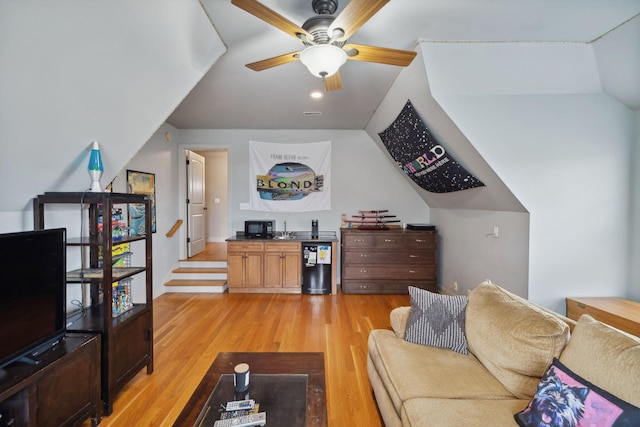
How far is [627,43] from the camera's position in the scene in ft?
6.59

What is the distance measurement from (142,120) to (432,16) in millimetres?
2262

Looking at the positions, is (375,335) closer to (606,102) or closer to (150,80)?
(150,80)

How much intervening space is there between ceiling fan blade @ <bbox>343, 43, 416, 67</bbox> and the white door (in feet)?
12.9

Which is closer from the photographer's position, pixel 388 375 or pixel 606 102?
pixel 388 375

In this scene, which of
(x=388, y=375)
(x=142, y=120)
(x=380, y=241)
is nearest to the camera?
(x=388, y=375)

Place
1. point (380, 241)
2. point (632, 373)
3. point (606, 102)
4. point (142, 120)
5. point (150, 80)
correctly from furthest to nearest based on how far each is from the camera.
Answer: point (380, 241), point (606, 102), point (142, 120), point (150, 80), point (632, 373)

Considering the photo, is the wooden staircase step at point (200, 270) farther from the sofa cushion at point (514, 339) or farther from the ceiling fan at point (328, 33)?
Result: the sofa cushion at point (514, 339)

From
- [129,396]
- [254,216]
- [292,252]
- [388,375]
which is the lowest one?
[129,396]

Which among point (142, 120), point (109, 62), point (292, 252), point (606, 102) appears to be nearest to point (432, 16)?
point (606, 102)

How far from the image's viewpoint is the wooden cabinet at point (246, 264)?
4270mm

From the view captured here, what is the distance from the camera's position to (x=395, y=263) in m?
4.24

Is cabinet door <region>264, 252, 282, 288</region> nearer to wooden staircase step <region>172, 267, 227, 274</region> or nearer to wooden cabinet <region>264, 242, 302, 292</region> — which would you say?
wooden cabinet <region>264, 242, 302, 292</region>

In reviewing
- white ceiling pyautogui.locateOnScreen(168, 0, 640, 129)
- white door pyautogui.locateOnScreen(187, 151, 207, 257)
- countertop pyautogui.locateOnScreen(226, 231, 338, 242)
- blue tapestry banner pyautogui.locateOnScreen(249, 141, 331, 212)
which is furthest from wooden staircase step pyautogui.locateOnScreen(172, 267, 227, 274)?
white ceiling pyautogui.locateOnScreen(168, 0, 640, 129)

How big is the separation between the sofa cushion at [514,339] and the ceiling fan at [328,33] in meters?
1.69
